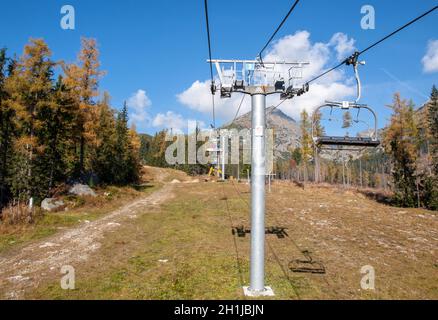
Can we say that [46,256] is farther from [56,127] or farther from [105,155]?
[105,155]

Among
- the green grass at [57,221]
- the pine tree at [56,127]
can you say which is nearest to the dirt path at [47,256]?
the green grass at [57,221]

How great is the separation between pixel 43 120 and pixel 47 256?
18137 millimetres

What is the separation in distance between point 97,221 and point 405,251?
18.5 meters

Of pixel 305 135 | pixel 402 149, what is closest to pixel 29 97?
pixel 402 149

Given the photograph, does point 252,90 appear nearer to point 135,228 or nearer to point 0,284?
point 0,284

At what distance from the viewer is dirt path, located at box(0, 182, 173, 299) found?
405 inches

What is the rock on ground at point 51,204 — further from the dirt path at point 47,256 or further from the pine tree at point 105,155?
the pine tree at point 105,155

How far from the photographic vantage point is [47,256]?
44.1 feet

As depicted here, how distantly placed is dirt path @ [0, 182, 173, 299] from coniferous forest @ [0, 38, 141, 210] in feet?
35.6

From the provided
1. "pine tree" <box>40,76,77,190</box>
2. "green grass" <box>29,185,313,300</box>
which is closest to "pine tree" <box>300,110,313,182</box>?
"pine tree" <box>40,76,77,190</box>

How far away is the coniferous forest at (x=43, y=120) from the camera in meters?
25.9

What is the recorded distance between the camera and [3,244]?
50.8ft
